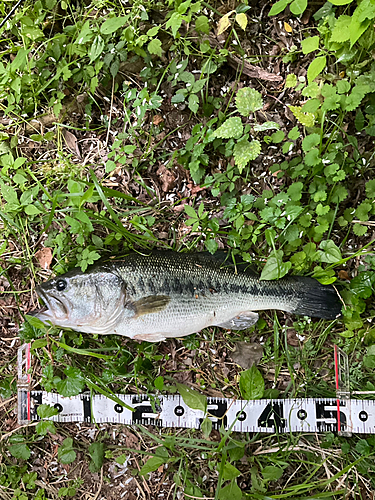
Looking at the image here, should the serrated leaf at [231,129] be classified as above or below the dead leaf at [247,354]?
above

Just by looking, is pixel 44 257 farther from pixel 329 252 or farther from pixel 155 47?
pixel 329 252

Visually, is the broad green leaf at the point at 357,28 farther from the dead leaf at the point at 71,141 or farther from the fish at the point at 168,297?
the dead leaf at the point at 71,141

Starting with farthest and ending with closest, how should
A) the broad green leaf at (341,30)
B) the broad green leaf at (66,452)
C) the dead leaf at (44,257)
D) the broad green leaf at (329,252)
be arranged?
the dead leaf at (44,257) < the broad green leaf at (66,452) < the broad green leaf at (329,252) < the broad green leaf at (341,30)

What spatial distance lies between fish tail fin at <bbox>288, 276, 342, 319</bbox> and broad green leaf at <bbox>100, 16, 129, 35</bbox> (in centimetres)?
299

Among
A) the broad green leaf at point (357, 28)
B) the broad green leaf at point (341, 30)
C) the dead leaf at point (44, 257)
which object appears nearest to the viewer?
the broad green leaf at point (357, 28)

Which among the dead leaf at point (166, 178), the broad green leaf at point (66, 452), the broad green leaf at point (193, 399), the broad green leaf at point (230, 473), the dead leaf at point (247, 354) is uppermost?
the dead leaf at point (166, 178)

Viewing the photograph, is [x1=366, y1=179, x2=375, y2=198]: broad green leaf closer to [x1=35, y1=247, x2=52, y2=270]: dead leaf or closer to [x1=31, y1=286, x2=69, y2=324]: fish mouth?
[x1=31, y1=286, x2=69, y2=324]: fish mouth

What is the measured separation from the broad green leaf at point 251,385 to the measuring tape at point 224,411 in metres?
0.15

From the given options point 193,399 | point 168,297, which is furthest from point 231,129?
point 193,399

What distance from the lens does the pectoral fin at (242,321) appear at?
10.5 feet

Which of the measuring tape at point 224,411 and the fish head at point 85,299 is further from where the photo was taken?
the measuring tape at point 224,411

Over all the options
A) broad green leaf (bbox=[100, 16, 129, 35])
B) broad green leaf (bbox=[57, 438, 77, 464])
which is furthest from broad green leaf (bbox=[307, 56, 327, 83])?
broad green leaf (bbox=[57, 438, 77, 464])

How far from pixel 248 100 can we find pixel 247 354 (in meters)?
2.52

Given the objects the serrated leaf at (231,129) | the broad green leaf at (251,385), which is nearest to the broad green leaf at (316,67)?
the serrated leaf at (231,129)
